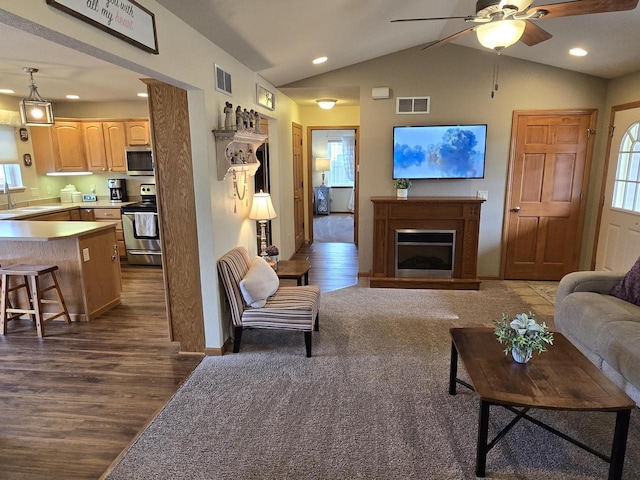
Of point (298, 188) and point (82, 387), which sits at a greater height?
point (298, 188)

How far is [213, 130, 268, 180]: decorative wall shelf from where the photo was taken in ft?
10.1

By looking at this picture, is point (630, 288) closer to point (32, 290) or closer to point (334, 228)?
point (32, 290)

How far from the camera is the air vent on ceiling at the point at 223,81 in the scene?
10.3 feet

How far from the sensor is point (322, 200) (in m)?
11.1

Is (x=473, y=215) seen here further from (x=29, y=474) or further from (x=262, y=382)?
(x=29, y=474)

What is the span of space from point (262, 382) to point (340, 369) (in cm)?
59

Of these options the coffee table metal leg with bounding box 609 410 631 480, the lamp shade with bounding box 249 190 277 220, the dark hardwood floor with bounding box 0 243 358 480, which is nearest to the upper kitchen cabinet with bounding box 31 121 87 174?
the dark hardwood floor with bounding box 0 243 358 480

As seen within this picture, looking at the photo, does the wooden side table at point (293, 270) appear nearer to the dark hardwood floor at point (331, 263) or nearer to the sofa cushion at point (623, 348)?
the dark hardwood floor at point (331, 263)

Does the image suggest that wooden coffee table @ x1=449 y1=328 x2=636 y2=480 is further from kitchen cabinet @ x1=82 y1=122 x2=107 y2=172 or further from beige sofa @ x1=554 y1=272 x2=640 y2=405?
kitchen cabinet @ x1=82 y1=122 x2=107 y2=172

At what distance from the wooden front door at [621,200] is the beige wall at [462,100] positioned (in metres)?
0.56

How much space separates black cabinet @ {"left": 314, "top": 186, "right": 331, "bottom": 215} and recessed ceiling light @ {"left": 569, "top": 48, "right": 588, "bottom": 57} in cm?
745

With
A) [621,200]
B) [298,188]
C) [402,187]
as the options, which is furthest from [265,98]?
[621,200]

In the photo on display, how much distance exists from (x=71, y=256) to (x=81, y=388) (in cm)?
159

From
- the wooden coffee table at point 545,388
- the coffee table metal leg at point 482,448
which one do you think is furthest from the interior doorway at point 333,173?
the coffee table metal leg at point 482,448
